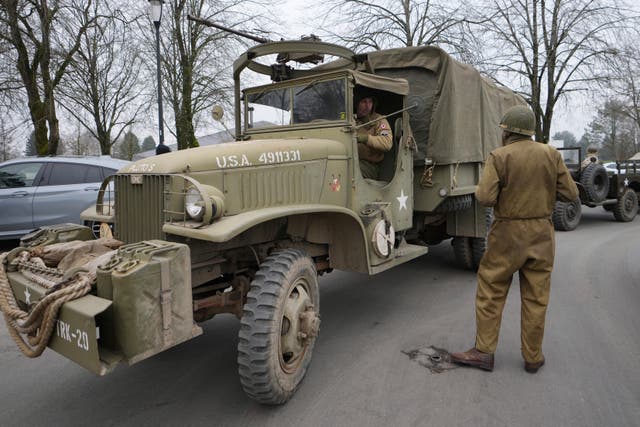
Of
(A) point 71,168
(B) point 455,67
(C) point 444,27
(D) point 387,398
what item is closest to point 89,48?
(A) point 71,168

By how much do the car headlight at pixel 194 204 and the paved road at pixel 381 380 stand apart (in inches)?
48.5

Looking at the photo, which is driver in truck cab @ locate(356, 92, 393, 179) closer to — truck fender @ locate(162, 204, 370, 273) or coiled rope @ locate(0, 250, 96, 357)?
truck fender @ locate(162, 204, 370, 273)

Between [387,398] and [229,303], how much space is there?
122 centimetres

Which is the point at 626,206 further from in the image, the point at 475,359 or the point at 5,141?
the point at 5,141

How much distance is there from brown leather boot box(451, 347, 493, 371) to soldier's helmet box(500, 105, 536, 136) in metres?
1.61

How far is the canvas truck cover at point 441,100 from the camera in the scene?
492 centimetres

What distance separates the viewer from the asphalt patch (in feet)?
10.8

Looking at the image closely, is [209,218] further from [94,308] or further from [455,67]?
[455,67]

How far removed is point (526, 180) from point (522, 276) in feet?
2.30

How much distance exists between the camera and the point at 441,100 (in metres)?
4.94

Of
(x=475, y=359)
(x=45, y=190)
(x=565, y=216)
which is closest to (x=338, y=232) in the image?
(x=475, y=359)

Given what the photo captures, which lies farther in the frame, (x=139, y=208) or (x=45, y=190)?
(x=45, y=190)

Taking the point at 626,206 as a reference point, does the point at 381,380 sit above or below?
below

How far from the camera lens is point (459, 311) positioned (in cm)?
450
